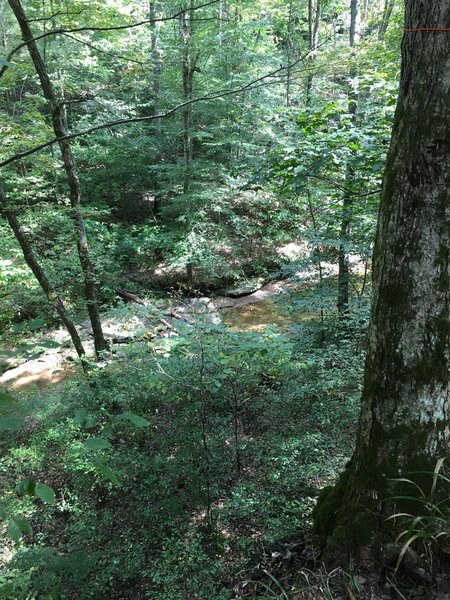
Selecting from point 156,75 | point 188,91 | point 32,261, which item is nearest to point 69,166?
point 32,261

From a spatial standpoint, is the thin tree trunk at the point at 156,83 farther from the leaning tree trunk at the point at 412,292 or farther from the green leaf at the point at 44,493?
the green leaf at the point at 44,493

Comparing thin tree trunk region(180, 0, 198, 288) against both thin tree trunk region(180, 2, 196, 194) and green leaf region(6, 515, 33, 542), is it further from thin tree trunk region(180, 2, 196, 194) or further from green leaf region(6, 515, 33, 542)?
green leaf region(6, 515, 33, 542)

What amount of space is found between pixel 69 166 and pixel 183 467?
4745 millimetres

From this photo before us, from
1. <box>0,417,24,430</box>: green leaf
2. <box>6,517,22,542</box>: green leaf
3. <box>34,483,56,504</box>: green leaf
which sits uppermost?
<box>0,417,24,430</box>: green leaf

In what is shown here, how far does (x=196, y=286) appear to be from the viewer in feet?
37.0

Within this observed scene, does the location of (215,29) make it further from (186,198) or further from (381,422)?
(381,422)

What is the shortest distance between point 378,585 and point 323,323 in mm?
4335

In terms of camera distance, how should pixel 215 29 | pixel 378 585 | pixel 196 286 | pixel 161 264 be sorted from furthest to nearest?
pixel 161 264 → pixel 196 286 → pixel 215 29 → pixel 378 585

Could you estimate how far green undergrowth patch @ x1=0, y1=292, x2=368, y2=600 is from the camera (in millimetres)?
2885

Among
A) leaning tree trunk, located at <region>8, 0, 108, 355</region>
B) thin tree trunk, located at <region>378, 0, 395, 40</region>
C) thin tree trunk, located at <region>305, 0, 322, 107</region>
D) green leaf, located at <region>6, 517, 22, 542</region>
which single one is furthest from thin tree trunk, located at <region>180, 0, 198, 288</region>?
green leaf, located at <region>6, 517, 22, 542</region>

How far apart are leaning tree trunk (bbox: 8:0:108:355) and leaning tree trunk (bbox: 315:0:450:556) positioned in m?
4.49

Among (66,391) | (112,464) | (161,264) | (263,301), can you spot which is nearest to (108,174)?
(161,264)

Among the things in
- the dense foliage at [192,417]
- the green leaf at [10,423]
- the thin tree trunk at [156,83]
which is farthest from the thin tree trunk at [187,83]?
the green leaf at [10,423]

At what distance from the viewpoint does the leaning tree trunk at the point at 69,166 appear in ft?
15.7
